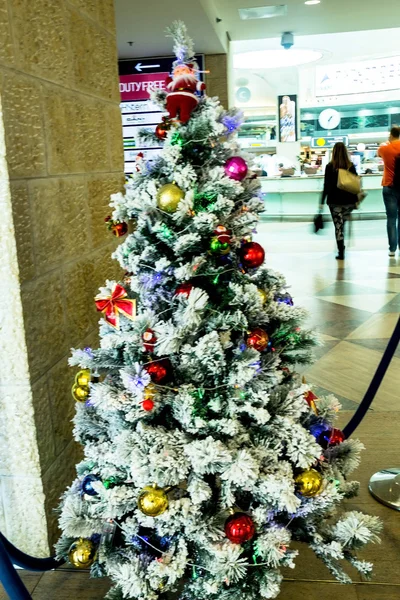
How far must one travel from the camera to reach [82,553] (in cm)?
158

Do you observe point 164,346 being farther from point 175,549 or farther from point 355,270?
point 355,270

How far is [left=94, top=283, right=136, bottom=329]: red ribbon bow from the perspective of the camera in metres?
1.52

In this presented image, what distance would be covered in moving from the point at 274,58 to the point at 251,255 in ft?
42.2

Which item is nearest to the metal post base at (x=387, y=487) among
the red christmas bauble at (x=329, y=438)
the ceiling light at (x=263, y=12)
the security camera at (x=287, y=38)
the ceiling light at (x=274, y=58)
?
the red christmas bauble at (x=329, y=438)

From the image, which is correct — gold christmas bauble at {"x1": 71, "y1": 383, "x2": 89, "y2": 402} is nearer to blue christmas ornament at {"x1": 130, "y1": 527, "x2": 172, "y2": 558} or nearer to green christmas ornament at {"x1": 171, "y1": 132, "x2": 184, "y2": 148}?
blue christmas ornament at {"x1": 130, "y1": 527, "x2": 172, "y2": 558}

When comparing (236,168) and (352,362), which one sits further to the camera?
(352,362)

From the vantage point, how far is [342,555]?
5.01 feet

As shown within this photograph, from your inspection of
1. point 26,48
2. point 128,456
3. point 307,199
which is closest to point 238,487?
point 128,456

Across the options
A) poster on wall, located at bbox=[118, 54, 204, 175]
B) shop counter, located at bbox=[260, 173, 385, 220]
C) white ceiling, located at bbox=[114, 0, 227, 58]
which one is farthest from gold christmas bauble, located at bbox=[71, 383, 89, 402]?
shop counter, located at bbox=[260, 173, 385, 220]

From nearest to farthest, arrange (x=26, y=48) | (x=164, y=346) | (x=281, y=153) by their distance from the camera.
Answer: (x=164, y=346), (x=26, y=48), (x=281, y=153)

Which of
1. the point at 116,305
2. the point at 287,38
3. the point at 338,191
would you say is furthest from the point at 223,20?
the point at 116,305

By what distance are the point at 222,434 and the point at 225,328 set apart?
289 mm

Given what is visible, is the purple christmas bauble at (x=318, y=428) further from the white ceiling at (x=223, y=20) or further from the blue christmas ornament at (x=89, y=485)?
the white ceiling at (x=223, y=20)

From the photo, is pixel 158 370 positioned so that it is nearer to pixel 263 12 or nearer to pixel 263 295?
pixel 263 295
